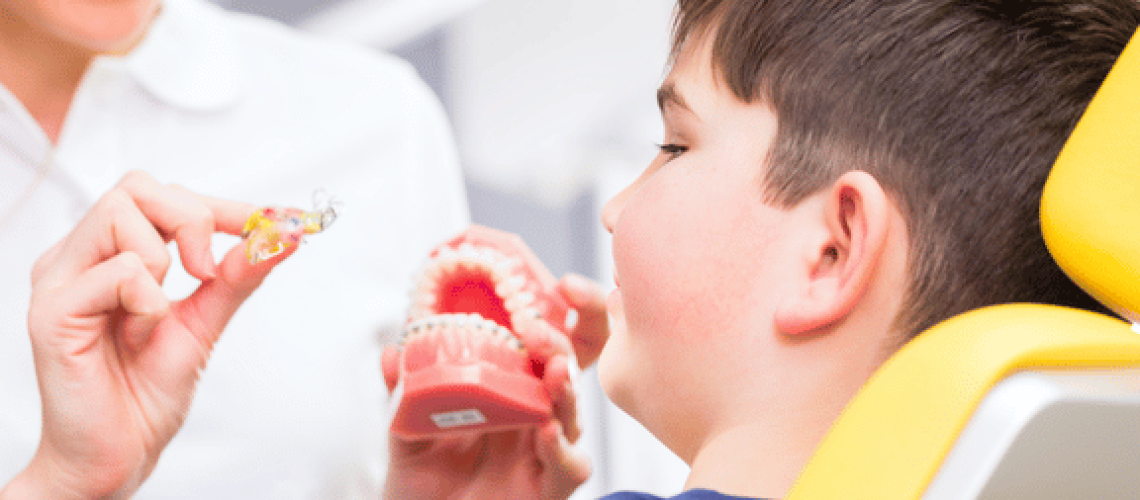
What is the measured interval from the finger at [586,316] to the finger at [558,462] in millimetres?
94

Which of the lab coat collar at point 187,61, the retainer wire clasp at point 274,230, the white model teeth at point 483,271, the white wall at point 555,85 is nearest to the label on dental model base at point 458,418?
the white model teeth at point 483,271

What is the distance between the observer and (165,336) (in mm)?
900

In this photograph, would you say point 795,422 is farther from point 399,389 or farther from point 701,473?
point 399,389

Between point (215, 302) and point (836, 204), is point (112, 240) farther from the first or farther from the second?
point (836, 204)

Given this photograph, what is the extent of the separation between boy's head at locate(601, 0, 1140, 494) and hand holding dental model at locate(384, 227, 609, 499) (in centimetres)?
19

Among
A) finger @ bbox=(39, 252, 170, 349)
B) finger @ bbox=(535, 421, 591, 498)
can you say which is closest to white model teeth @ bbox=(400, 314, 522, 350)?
finger @ bbox=(535, 421, 591, 498)

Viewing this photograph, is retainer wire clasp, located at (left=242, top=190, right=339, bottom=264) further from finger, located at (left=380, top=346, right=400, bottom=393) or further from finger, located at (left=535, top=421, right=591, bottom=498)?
finger, located at (left=535, top=421, right=591, bottom=498)

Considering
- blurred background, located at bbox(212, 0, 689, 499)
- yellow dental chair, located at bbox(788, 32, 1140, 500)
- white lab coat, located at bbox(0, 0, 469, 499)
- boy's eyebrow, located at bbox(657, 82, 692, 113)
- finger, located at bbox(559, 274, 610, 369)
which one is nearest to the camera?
yellow dental chair, located at bbox(788, 32, 1140, 500)

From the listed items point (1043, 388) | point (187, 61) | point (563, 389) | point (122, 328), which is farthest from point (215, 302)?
point (1043, 388)

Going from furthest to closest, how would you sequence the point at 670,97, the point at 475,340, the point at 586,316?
the point at 586,316
the point at 475,340
the point at 670,97

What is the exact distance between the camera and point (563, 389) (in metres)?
0.90

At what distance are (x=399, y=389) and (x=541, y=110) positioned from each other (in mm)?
1351

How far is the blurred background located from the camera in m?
2.05

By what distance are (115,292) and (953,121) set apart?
2.25 feet
